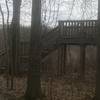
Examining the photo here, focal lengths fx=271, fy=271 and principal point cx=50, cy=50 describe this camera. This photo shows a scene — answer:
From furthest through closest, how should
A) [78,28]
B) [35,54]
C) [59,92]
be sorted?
[78,28] < [59,92] < [35,54]

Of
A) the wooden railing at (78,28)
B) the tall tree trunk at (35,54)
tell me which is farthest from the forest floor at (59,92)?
the wooden railing at (78,28)

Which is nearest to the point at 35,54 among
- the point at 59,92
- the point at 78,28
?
the point at 59,92

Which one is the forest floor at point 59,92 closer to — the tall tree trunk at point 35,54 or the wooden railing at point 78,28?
the tall tree trunk at point 35,54

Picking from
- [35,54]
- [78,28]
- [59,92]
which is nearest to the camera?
[35,54]

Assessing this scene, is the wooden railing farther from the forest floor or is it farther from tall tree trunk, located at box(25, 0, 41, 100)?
tall tree trunk, located at box(25, 0, 41, 100)

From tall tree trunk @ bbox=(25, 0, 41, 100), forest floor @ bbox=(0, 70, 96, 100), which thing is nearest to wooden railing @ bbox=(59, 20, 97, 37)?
forest floor @ bbox=(0, 70, 96, 100)

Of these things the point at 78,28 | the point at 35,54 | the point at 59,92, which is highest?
the point at 78,28

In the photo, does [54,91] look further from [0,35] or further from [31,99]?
[0,35]

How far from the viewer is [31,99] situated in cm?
1016

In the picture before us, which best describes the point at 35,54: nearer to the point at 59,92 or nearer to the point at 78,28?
the point at 59,92

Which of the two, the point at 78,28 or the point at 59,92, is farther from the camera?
the point at 78,28

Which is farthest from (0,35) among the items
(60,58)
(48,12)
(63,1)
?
(60,58)

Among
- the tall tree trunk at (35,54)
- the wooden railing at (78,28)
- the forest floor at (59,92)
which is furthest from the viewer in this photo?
the wooden railing at (78,28)

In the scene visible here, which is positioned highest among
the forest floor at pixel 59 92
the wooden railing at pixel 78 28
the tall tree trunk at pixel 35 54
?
the wooden railing at pixel 78 28
